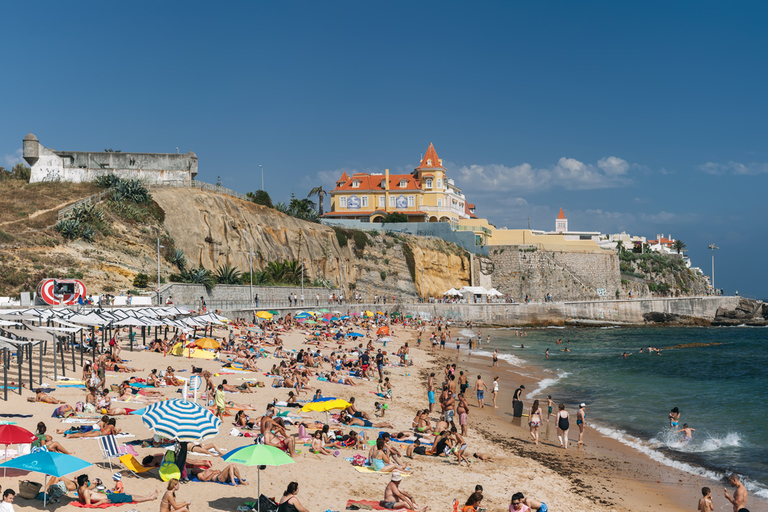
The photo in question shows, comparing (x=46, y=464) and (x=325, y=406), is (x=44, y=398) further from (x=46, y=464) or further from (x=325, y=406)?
(x=325, y=406)

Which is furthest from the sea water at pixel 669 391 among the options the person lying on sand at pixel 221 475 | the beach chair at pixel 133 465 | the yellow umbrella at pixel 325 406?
the beach chair at pixel 133 465

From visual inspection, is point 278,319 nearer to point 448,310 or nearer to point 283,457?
point 448,310

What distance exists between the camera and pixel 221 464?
10.4 metres

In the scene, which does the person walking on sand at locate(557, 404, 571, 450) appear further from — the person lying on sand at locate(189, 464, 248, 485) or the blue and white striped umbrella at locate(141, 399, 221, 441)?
the blue and white striped umbrella at locate(141, 399, 221, 441)

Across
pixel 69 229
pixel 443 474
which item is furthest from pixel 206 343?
pixel 69 229

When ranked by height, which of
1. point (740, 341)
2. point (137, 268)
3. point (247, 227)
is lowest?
point (740, 341)

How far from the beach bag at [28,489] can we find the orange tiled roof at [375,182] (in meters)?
68.9

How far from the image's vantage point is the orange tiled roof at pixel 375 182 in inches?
3014

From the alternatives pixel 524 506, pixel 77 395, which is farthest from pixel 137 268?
pixel 524 506

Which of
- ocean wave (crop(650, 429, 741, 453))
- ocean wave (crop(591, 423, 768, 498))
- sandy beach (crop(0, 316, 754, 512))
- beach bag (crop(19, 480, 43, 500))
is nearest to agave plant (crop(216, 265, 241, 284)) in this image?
sandy beach (crop(0, 316, 754, 512))

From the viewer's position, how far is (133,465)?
9.56m

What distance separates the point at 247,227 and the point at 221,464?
40.7 meters

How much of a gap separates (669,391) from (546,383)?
15.6ft

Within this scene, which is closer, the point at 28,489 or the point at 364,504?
the point at 28,489
